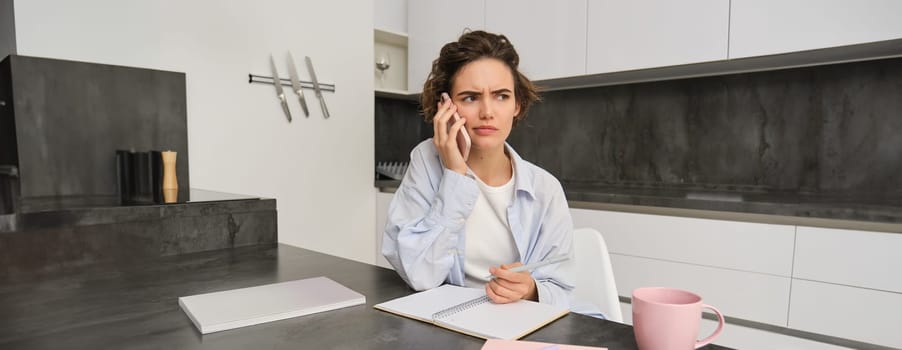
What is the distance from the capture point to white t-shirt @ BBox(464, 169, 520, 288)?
3.64 ft

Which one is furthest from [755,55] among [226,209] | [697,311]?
[226,209]

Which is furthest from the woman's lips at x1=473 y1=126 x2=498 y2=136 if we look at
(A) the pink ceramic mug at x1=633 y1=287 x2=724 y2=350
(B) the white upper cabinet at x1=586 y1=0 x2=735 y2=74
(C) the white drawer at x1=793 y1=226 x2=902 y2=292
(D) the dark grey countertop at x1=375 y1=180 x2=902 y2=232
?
(B) the white upper cabinet at x1=586 y1=0 x2=735 y2=74

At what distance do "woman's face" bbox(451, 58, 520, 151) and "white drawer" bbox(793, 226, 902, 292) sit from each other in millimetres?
1074

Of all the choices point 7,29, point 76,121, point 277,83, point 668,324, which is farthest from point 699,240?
point 7,29

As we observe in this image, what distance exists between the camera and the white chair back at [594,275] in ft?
3.59

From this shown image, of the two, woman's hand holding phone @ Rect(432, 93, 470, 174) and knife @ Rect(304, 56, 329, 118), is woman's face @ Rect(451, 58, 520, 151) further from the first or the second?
knife @ Rect(304, 56, 329, 118)

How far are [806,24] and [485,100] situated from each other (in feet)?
4.37

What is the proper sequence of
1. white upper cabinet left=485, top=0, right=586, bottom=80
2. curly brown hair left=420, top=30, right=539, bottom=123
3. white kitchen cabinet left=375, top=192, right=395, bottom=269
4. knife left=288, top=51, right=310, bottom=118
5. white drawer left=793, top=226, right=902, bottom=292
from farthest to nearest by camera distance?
white kitchen cabinet left=375, top=192, right=395, bottom=269 < knife left=288, top=51, right=310, bottom=118 < white upper cabinet left=485, top=0, right=586, bottom=80 < white drawer left=793, top=226, right=902, bottom=292 < curly brown hair left=420, top=30, right=539, bottom=123

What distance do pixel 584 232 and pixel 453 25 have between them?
1.81m

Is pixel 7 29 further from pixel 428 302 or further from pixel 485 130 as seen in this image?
pixel 428 302

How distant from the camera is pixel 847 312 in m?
1.46

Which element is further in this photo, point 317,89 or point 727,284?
point 317,89

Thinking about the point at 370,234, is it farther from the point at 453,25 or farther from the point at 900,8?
the point at 900,8

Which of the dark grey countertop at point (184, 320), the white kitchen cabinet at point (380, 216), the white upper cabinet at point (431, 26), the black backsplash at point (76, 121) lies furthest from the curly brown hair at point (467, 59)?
the white kitchen cabinet at point (380, 216)
